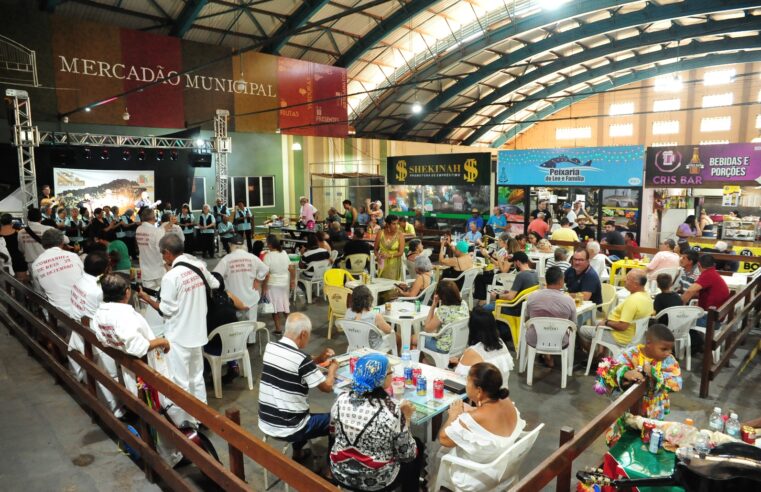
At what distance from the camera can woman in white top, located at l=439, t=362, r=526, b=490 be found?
2641mm

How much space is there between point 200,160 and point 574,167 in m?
9.34

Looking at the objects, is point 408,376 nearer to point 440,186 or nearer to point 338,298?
point 338,298

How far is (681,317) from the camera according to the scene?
5.30 metres

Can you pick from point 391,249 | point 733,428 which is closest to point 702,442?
point 733,428

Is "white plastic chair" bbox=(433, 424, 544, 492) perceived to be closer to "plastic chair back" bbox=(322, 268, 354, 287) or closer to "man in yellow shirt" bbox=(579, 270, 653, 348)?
"man in yellow shirt" bbox=(579, 270, 653, 348)

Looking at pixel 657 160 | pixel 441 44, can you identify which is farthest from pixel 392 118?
Answer: pixel 657 160

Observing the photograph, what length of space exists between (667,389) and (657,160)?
839 cm

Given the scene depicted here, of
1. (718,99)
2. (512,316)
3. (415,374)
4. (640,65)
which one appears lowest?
(512,316)

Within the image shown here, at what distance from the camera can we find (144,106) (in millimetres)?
13578

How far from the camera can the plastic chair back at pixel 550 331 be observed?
4887 mm

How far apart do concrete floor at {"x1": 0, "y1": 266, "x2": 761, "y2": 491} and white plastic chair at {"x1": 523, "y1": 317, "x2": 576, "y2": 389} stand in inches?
8.3

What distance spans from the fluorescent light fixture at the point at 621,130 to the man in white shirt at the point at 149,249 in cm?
2382

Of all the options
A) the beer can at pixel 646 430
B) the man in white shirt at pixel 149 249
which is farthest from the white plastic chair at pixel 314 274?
the beer can at pixel 646 430

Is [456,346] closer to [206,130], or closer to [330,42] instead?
[206,130]
